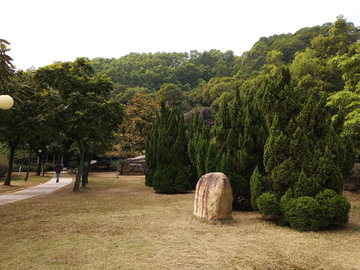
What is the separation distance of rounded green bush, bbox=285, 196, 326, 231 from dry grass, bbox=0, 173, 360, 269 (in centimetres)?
19

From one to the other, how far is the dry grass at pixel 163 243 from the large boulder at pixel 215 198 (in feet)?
0.89

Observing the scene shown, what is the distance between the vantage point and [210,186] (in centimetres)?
673

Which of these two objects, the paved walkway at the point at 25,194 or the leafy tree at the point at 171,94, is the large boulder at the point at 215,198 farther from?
the leafy tree at the point at 171,94

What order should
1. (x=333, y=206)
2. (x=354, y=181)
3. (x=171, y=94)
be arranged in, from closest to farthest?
(x=333, y=206) < (x=354, y=181) < (x=171, y=94)

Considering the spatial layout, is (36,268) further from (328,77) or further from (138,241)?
(328,77)

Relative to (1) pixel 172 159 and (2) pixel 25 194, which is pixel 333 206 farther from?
(2) pixel 25 194

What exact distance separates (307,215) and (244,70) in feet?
168

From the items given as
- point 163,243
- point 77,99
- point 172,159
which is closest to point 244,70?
point 172,159

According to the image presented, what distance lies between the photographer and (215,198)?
661 centimetres

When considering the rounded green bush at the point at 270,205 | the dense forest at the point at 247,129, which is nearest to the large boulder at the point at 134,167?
the dense forest at the point at 247,129

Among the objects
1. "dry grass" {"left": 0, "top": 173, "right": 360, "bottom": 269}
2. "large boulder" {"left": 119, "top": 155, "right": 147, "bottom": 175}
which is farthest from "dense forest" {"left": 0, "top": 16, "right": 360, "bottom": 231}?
"large boulder" {"left": 119, "top": 155, "right": 147, "bottom": 175}

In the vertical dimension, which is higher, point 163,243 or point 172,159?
point 172,159

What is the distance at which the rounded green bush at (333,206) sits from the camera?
5.75m

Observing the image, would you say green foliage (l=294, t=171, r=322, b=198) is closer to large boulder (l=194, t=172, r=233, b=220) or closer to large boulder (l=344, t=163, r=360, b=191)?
large boulder (l=194, t=172, r=233, b=220)
